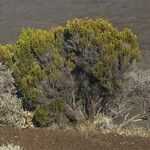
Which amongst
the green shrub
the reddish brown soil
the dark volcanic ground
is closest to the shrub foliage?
the green shrub

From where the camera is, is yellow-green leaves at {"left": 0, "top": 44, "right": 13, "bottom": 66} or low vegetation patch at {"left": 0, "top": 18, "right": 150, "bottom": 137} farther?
yellow-green leaves at {"left": 0, "top": 44, "right": 13, "bottom": 66}

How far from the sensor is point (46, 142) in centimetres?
1108

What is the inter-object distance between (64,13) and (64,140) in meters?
36.6

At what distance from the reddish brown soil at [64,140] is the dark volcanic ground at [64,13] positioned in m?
28.0

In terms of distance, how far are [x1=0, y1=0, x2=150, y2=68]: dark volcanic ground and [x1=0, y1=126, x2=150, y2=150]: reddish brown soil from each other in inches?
1104

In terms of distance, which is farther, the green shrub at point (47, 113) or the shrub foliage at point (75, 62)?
the shrub foliage at point (75, 62)

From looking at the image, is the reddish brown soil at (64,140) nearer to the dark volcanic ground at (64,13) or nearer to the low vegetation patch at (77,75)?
the low vegetation patch at (77,75)

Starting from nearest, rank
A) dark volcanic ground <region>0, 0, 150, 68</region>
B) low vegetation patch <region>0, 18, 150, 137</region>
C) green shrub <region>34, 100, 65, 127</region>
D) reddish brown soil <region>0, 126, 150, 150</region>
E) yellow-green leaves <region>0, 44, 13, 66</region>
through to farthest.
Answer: reddish brown soil <region>0, 126, 150, 150</region>
green shrub <region>34, 100, 65, 127</region>
low vegetation patch <region>0, 18, 150, 137</region>
yellow-green leaves <region>0, 44, 13, 66</region>
dark volcanic ground <region>0, 0, 150, 68</region>

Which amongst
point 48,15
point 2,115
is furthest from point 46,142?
point 48,15

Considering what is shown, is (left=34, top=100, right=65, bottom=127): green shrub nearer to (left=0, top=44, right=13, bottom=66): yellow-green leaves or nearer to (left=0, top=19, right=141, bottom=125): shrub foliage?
(left=0, top=19, right=141, bottom=125): shrub foliage

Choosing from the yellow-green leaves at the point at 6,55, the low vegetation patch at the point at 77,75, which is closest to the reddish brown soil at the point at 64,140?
the low vegetation patch at the point at 77,75

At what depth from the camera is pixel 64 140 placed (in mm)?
11273

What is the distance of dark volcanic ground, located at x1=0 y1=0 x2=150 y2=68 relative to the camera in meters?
43.1

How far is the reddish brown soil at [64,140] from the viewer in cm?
1088
